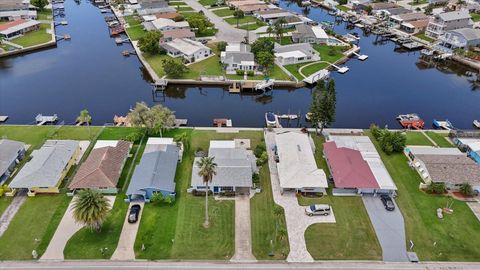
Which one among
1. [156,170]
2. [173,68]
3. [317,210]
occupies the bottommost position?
[317,210]

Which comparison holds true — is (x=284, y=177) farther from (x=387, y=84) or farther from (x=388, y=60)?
(x=388, y=60)

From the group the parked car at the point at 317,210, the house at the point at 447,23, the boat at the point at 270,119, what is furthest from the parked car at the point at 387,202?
the house at the point at 447,23

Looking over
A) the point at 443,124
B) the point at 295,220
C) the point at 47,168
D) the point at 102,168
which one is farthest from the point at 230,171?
the point at 443,124

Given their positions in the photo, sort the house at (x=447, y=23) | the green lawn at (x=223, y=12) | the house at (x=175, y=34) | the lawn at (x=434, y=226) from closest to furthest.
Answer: the lawn at (x=434, y=226) → the house at (x=175, y=34) → the house at (x=447, y=23) → the green lawn at (x=223, y=12)

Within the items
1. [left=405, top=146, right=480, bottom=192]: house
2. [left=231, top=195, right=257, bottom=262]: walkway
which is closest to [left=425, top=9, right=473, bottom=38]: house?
[left=405, top=146, right=480, bottom=192]: house

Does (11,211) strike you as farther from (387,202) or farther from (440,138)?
(440,138)

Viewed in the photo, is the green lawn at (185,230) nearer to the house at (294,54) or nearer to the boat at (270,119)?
the boat at (270,119)
